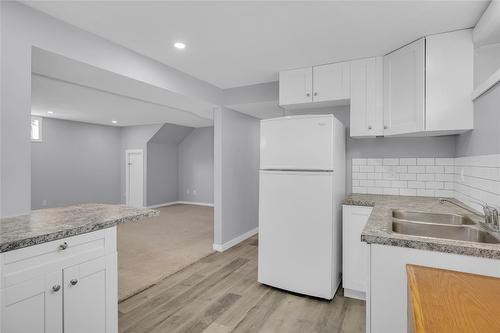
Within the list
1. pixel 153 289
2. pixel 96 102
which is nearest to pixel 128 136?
pixel 96 102

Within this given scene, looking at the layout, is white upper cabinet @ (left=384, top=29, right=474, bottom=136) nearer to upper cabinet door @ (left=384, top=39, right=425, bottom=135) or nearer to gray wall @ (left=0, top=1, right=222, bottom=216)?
upper cabinet door @ (left=384, top=39, right=425, bottom=135)

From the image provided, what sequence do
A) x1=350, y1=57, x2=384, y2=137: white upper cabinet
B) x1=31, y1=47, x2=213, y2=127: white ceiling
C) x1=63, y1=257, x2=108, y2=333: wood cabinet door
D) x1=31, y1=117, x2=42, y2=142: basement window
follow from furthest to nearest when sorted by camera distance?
x1=31, y1=117, x2=42, y2=142: basement window < x1=350, y1=57, x2=384, y2=137: white upper cabinet < x1=31, y1=47, x2=213, y2=127: white ceiling < x1=63, y1=257, x2=108, y2=333: wood cabinet door

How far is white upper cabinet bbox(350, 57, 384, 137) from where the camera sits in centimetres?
271

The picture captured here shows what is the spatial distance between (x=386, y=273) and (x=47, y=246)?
1732 mm

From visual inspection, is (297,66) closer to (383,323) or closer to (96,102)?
(383,323)

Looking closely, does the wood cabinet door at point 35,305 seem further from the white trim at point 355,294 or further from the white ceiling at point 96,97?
the white trim at point 355,294

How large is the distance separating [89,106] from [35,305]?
4.83 m

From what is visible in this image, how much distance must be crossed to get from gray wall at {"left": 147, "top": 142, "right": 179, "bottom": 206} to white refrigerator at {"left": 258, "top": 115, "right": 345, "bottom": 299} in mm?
5821

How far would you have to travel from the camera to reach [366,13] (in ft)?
6.48

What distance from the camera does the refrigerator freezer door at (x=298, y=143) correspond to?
2527 millimetres

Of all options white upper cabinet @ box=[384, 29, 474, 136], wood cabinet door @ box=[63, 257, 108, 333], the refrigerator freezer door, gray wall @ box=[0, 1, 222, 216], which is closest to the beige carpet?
wood cabinet door @ box=[63, 257, 108, 333]

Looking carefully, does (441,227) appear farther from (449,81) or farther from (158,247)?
(158,247)

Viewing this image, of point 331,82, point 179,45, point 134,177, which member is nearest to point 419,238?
point 331,82

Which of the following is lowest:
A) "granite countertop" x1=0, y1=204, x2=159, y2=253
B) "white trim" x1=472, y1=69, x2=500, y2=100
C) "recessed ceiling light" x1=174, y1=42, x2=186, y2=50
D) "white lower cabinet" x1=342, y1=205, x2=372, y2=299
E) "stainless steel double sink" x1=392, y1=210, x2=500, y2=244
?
"white lower cabinet" x1=342, y1=205, x2=372, y2=299
